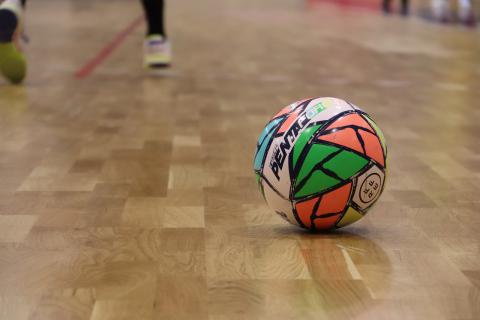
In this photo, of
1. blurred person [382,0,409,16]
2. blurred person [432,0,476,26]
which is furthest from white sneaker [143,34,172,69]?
blurred person [382,0,409,16]

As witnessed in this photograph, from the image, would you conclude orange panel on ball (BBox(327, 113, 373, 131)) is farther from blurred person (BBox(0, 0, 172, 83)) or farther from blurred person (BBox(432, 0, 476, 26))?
blurred person (BBox(432, 0, 476, 26))

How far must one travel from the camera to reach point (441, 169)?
2449 millimetres

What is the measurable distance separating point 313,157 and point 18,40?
292 centimetres

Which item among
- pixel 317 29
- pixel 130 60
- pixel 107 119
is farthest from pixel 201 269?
pixel 317 29

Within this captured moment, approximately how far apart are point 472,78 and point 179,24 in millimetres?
5015

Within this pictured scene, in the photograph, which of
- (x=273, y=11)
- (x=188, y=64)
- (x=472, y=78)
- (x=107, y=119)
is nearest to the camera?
(x=107, y=119)

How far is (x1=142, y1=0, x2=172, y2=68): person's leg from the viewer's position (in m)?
4.36

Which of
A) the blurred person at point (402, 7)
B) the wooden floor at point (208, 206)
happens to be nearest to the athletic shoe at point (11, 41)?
the wooden floor at point (208, 206)

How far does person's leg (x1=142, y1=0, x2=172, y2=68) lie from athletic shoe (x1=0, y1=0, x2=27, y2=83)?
2.53ft

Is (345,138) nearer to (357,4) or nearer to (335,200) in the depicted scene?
(335,200)

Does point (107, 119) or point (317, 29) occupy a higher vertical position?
point (107, 119)

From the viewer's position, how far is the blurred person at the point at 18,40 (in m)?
3.64

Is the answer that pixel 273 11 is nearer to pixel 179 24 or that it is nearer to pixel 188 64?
pixel 179 24

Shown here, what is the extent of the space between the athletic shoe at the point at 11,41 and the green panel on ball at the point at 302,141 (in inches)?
91.2
